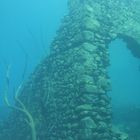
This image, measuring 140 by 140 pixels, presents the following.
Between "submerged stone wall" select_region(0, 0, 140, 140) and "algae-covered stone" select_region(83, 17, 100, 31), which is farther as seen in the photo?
"algae-covered stone" select_region(83, 17, 100, 31)

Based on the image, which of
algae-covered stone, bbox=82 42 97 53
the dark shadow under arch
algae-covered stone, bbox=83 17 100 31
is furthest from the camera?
the dark shadow under arch

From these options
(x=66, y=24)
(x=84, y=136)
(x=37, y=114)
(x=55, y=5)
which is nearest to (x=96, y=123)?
(x=84, y=136)

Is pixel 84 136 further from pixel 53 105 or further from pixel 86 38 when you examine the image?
pixel 86 38

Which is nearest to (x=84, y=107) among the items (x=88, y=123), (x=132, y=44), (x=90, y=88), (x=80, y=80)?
(x=88, y=123)

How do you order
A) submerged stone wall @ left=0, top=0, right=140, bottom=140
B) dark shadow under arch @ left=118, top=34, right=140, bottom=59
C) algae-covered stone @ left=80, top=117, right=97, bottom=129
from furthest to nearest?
dark shadow under arch @ left=118, top=34, right=140, bottom=59 → submerged stone wall @ left=0, top=0, right=140, bottom=140 → algae-covered stone @ left=80, top=117, right=97, bottom=129

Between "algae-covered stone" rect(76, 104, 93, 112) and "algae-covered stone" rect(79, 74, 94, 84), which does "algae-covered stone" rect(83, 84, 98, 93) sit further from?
"algae-covered stone" rect(76, 104, 93, 112)

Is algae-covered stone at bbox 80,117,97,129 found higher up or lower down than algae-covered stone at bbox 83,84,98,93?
lower down

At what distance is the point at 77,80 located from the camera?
10875 millimetres

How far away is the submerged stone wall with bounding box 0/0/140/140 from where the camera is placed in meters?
10.1

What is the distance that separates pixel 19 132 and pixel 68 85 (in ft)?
9.11

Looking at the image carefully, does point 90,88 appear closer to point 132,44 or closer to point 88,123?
point 88,123

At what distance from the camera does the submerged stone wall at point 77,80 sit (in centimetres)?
1015

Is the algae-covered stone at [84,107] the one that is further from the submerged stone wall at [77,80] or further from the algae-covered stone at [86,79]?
the algae-covered stone at [86,79]

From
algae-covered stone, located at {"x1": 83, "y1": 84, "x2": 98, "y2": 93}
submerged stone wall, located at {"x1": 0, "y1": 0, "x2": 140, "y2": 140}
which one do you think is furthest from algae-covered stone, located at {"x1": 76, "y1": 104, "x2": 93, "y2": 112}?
algae-covered stone, located at {"x1": 83, "y1": 84, "x2": 98, "y2": 93}
